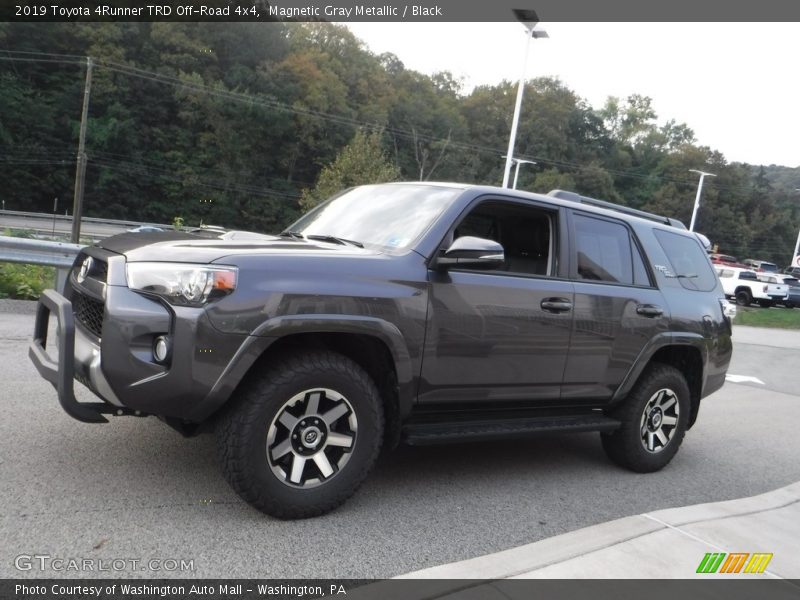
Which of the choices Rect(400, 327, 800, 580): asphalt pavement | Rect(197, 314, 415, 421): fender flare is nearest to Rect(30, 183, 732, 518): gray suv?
Rect(197, 314, 415, 421): fender flare

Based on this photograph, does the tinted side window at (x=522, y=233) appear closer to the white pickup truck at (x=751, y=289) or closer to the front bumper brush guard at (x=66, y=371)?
the front bumper brush guard at (x=66, y=371)

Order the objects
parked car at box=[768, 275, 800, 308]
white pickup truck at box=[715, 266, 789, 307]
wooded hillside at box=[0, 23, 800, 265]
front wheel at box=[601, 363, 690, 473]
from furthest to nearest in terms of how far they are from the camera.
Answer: wooded hillside at box=[0, 23, 800, 265]
parked car at box=[768, 275, 800, 308]
white pickup truck at box=[715, 266, 789, 307]
front wheel at box=[601, 363, 690, 473]

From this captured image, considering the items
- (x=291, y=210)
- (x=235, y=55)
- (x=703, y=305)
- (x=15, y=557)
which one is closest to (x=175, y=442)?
(x=15, y=557)

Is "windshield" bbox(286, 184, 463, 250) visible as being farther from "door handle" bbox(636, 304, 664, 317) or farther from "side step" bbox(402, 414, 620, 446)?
"door handle" bbox(636, 304, 664, 317)

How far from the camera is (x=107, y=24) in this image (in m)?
53.8

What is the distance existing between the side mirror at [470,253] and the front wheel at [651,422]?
1.95 metres

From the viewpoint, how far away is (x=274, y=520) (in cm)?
337

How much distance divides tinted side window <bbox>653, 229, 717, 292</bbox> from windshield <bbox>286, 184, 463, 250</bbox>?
2146mm

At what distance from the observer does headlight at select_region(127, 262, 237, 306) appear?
10.0 feet

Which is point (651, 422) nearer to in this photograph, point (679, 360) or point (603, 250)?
point (679, 360)

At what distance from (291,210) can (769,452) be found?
5742cm

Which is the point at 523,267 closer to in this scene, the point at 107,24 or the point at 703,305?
the point at 703,305

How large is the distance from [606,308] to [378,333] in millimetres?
1881

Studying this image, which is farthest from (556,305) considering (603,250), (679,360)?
(679,360)
